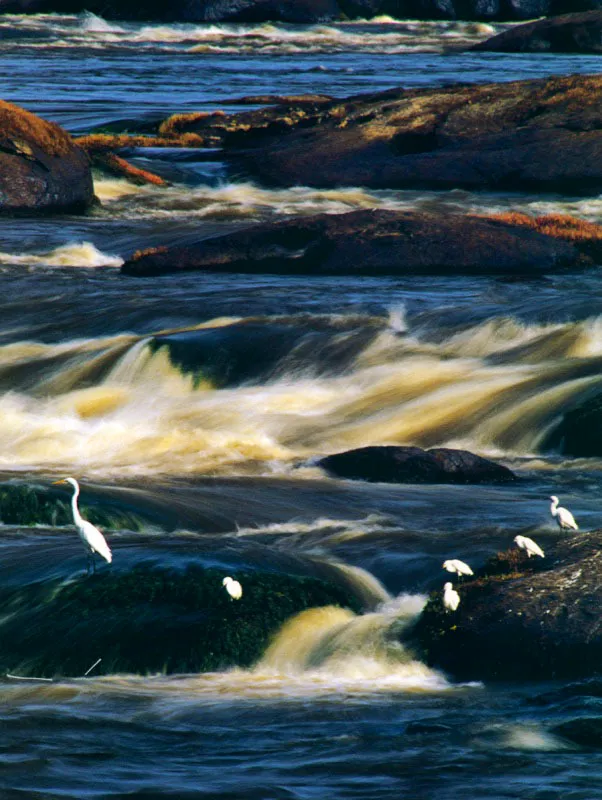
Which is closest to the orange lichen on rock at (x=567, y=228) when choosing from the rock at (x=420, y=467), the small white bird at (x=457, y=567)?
the rock at (x=420, y=467)

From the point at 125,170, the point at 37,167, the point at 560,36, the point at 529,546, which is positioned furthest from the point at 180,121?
the point at 560,36

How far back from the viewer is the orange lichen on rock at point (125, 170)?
32.9 metres

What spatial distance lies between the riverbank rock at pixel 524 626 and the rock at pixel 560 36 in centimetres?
6416

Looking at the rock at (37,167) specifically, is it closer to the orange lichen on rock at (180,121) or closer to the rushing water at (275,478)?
the rushing water at (275,478)

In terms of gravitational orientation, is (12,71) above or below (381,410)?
above

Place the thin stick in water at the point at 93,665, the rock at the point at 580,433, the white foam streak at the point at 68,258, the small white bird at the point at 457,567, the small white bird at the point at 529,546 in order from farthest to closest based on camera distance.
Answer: the white foam streak at the point at 68,258 → the rock at the point at 580,433 → the small white bird at the point at 529,546 → the small white bird at the point at 457,567 → the thin stick in water at the point at 93,665

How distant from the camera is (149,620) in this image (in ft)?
35.6

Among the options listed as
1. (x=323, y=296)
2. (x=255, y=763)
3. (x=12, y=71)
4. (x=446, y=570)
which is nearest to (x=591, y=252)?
(x=323, y=296)

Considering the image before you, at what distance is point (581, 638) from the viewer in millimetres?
10320

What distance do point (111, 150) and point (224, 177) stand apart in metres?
4.53

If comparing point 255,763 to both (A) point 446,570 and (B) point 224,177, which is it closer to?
(A) point 446,570

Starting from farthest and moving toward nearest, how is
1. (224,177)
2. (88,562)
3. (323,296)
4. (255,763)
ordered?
(224,177)
(323,296)
(88,562)
(255,763)

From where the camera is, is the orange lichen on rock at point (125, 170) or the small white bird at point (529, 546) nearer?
the small white bird at point (529, 546)

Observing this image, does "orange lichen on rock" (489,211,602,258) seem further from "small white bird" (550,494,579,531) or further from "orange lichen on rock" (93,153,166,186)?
"small white bird" (550,494,579,531)
